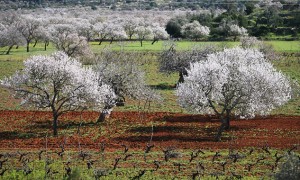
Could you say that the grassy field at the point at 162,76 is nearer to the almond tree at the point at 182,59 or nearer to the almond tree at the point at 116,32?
the almond tree at the point at 182,59

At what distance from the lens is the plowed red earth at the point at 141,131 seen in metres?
34.1

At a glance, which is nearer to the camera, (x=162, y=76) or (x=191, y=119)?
(x=191, y=119)

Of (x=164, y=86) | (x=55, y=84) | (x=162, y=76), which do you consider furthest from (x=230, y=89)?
(x=162, y=76)

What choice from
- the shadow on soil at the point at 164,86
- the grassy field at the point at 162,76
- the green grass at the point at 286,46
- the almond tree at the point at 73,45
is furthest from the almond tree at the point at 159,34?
the shadow on soil at the point at 164,86

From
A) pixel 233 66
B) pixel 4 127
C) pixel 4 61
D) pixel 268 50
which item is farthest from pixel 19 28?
pixel 233 66

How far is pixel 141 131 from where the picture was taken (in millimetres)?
39125

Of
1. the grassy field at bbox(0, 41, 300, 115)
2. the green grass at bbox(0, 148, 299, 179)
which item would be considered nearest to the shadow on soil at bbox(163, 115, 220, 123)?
the grassy field at bbox(0, 41, 300, 115)

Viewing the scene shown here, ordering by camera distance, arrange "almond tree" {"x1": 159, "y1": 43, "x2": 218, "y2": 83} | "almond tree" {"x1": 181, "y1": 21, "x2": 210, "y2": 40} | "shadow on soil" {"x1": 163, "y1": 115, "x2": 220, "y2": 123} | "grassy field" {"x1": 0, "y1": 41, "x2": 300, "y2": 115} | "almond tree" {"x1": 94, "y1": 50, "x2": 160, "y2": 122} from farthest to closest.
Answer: "almond tree" {"x1": 181, "y1": 21, "x2": 210, "y2": 40}, "almond tree" {"x1": 159, "y1": 43, "x2": 218, "y2": 83}, "grassy field" {"x1": 0, "y1": 41, "x2": 300, "y2": 115}, "shadow on soil" {"x1": 163, "y1": 115, "x2": 220, "y2": 123}, "almond tree" {"x1": 94, "y1": 50, "x2": 160, "y2": 122}

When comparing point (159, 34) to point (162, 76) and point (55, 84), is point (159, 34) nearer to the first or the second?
point (162, 76)

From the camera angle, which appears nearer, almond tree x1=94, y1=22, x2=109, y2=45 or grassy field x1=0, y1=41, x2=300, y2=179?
grassy field x1=0, y1=41, x2=300, y2=179

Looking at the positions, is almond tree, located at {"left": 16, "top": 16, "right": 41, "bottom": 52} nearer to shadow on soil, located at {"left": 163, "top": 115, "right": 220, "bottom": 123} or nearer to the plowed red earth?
the plowed red earth

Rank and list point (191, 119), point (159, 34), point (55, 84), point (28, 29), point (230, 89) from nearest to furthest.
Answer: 1. point (230, 89)
2. point (55, 84)
3. point (191, 119)
4. point (28, 29)
5. point (159, 34)

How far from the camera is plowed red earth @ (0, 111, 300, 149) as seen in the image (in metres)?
34.1

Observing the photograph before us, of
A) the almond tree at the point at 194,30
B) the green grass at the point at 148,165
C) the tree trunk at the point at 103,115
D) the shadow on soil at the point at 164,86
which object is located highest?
the green grass at the point at 148,165
